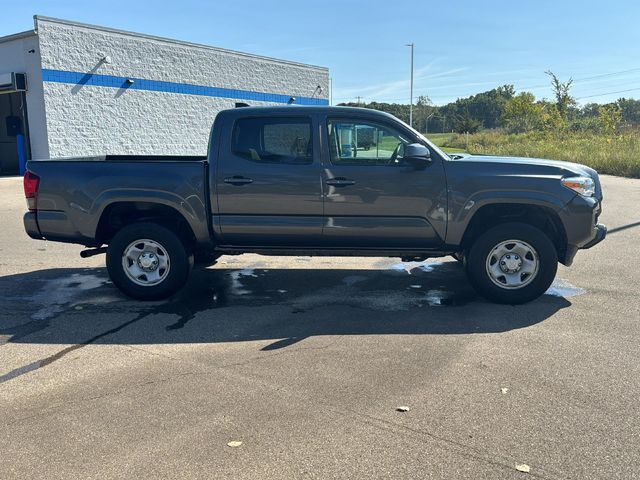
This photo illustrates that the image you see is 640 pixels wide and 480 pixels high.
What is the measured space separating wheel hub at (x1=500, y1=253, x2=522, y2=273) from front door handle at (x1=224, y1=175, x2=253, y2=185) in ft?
9.11

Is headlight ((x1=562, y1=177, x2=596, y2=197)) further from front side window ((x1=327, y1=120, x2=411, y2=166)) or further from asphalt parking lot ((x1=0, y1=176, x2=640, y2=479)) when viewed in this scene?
front side window ((x1=327, y1=120, x2=411, y2=166))

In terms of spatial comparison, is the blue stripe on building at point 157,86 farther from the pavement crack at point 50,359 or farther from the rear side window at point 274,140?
the pavement crack at point 50,359

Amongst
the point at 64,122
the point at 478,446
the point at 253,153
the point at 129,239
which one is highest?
the point at 64,122

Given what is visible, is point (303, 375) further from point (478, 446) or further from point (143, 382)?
point (478, 446)

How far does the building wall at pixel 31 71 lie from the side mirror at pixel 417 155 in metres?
18.3

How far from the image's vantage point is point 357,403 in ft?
11.9

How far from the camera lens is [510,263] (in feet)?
18.7

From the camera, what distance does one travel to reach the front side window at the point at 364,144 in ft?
18.7

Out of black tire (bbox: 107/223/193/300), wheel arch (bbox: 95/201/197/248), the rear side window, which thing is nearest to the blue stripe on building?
wheel arch (bbox: 95/201/197/248)

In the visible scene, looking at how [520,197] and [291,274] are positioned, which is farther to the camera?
[291,274]

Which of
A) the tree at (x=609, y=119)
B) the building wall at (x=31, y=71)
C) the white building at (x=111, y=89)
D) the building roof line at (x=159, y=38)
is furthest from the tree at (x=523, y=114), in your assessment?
the building wall at (x=31, y=71)

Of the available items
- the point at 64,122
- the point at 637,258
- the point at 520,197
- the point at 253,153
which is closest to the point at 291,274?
the point at 253,153

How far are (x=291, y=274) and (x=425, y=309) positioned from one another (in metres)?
2.18

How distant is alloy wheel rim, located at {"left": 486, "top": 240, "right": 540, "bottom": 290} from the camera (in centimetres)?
568
